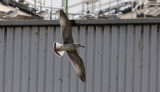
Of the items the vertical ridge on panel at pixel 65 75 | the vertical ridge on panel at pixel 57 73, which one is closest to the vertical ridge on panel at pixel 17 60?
the vertical ridge on panel at pixel 57 73

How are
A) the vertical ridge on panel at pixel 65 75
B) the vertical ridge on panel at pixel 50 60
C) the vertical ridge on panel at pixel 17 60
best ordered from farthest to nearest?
the vertical ridge on panel at pixel 17 60, the vertical ridge on panel at pixel 50 60, the vertical ridge on panel at pixel 65 75

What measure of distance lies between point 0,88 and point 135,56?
3036 mm

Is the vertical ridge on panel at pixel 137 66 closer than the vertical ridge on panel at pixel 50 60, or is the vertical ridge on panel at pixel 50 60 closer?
the vertical ridge on panel at pixel 137 66

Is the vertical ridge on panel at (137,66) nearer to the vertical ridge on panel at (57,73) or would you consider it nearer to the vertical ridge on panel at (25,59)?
the vertical ridge on panel at (57,73)

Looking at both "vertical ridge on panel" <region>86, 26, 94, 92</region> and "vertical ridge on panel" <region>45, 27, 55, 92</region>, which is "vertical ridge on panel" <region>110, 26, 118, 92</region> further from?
"vertical ridge on panel" <region>45, 27, 55, 92</region>

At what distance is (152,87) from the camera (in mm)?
10609

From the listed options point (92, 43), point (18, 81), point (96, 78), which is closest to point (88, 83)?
point (96, 78)

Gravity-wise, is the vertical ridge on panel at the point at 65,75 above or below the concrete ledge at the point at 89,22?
below

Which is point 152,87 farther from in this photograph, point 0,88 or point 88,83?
point 0,88

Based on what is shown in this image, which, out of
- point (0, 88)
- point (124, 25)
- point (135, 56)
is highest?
point (124, 25)

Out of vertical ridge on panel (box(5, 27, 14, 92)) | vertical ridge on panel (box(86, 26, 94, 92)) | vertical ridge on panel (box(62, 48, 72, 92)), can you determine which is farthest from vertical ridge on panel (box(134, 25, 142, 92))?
vertical ridge on panel (box(5, 27, 14, 92))

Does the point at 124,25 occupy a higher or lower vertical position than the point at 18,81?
higher

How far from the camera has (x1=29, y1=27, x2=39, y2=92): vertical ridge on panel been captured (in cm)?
1105

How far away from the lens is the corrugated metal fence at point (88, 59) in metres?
10.7
